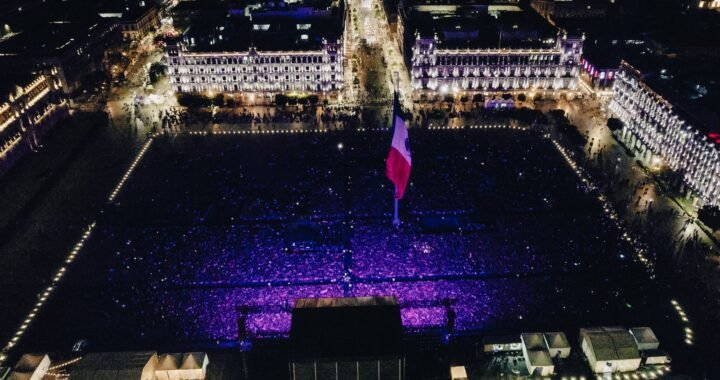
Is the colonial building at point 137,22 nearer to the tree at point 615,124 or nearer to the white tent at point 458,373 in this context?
the tree at point 615,124

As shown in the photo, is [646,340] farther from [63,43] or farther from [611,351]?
[63,43]

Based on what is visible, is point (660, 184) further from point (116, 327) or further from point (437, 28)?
point (116, 327)

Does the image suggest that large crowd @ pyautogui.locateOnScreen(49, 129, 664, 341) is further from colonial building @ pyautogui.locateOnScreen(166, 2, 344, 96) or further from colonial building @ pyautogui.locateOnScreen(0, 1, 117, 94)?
colonial building @ pyautogui.locateOnScreen(0, 1, 117, 94)

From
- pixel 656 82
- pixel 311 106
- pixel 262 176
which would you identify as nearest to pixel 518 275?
pixel 262 176

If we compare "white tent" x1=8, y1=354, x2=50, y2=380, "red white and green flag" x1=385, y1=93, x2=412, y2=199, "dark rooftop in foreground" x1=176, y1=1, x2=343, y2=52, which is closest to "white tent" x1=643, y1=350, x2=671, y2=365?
A: "red white and green flag" x1=385, y1=93, x2=412, y2=199

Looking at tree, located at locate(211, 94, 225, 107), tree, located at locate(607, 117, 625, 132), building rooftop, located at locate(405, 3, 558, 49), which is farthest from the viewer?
building rooftop, located at locate(405, 3, 558, 49)

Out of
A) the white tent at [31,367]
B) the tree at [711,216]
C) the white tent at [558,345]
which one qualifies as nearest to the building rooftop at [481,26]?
the tree at [711,216]

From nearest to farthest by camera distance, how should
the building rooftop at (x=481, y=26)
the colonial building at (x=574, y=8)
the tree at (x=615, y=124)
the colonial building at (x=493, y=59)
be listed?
the tree at (x=615, y=124) → the colonial building at (x=493, y=59) → the building rooftop at (x=481, y=26) → the colonial building at (x=574, y=8)
